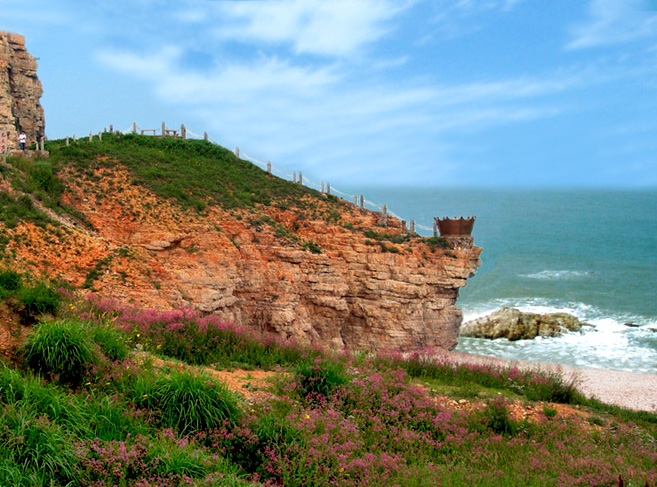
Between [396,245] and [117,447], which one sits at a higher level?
[396,245]

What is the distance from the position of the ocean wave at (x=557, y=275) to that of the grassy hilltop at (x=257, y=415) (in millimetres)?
42491

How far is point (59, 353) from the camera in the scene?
6535 millimetres

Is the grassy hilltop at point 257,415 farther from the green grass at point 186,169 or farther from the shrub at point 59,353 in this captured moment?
the green grass at point 186,169

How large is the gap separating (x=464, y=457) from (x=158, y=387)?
415 centimetres

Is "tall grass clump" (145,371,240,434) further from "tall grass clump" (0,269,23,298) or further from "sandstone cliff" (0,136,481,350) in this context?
"sandstone cliff" (0,136,481,350)

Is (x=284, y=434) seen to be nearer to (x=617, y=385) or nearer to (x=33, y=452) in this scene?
(x=33, y=452)

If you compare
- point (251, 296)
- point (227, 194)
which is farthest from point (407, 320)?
point (227, 194)

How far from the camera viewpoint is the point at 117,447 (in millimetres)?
5215

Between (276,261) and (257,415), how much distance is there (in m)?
15.3

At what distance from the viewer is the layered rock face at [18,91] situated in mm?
25672

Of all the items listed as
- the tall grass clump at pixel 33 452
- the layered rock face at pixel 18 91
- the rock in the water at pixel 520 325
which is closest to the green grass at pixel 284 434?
the tall grass clump at pixel 33 452

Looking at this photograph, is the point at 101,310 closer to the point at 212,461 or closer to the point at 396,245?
the point at 212,461

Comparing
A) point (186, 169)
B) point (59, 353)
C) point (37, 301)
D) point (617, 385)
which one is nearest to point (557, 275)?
point (617, 385)

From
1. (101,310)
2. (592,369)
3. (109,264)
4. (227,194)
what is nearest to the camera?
(101,310)
